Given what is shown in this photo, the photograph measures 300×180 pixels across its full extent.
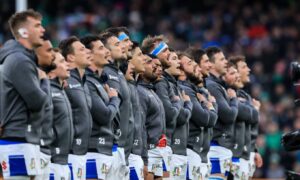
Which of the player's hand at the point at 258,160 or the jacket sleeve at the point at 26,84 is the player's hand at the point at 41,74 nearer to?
the jacket sleeve at the point at 26,84

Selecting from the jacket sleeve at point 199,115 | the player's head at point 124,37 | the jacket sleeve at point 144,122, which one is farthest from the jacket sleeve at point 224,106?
the player's head at point 124,37

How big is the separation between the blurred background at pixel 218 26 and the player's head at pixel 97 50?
1226cm

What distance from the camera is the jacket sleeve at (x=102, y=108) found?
39.6ft

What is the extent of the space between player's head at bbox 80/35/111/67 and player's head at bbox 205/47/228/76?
157 inches

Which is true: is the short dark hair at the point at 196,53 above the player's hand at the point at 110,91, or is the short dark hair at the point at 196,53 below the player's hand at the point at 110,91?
above

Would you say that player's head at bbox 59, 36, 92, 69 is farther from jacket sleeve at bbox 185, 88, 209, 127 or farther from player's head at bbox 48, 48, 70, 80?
jacket sleeve at bbox 185, 88, 209, 127

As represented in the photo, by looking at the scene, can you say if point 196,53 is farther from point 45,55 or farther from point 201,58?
point 45,55

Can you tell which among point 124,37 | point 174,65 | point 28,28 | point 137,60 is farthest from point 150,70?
point 28,28

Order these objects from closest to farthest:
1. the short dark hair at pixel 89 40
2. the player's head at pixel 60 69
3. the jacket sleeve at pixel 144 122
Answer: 1. the player's head at pixel 60 69
2. the short dark hair at pixel 89 40
3. the jacket sleeve at pixel 144 122

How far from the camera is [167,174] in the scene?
14016 mm

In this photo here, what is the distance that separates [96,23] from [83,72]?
14857 millimetres

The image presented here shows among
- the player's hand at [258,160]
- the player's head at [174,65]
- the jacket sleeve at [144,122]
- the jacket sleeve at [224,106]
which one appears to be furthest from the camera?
the player's hand at [258,160]

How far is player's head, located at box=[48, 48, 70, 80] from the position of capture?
37.2 feet

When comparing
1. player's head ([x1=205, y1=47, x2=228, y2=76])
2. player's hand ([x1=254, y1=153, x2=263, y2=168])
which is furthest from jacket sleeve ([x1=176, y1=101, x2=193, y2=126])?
player's hand ([x1=254, y1=153, x2=263, y2=168])
